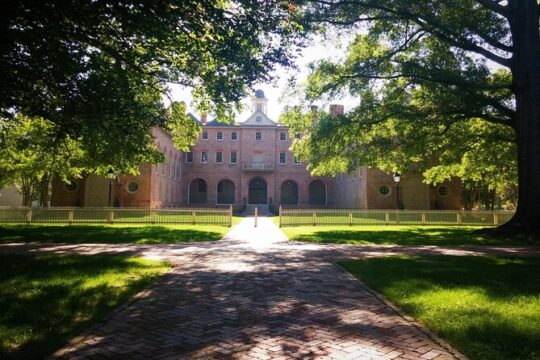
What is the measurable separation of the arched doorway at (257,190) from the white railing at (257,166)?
1992 mm

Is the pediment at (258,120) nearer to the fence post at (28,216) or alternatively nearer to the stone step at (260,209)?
the stone step at (260,209)

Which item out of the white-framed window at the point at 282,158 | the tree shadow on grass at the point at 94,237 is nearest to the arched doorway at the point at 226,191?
the white-framed window at the point at 282,158

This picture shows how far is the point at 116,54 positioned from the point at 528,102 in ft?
51.9

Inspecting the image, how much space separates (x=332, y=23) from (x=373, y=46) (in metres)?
3.75

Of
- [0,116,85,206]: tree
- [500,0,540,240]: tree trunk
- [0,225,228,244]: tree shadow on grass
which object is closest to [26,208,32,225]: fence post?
[0,116,85,206]: tree

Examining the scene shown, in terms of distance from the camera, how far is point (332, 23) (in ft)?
56.5

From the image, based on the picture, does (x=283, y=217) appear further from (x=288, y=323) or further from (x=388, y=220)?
(x=288, y=323)

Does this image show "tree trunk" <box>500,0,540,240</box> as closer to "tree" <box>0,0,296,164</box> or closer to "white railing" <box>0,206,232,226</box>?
"tree" <box>0,0,296,164</box>

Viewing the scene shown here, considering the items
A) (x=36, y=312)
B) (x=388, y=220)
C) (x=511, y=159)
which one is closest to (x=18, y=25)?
(x=36, y=312)

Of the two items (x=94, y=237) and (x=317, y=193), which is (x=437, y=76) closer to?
(x=94, y=237)

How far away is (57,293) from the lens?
6.88 m

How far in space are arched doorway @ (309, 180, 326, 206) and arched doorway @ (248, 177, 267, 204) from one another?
623cm

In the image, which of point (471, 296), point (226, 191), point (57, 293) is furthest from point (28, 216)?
point (226, 191)

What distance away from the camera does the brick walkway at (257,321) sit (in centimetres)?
438
